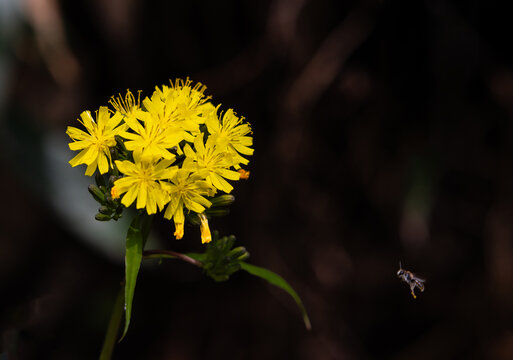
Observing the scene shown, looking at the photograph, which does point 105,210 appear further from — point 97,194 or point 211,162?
point 211,162

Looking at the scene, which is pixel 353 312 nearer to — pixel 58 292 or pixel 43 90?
pixel 58 292

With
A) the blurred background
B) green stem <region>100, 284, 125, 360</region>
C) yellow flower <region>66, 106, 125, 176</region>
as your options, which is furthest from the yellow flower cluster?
the blurred background

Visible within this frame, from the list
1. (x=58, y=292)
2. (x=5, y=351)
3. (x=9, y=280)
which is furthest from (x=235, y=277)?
(x=5, y=351)

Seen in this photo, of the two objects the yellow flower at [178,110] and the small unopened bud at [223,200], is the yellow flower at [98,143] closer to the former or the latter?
the yellow flower at [178,110]

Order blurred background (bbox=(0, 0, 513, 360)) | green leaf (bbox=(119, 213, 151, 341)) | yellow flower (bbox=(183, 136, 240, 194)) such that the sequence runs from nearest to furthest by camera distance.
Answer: green leaf (bbox=(119, 213, 151, 341)), yellow flower (bbox=(183, 136, 240, 194)), blurred background (bbox=(0, 0, 513, 360))

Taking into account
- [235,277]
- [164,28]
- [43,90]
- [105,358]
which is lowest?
[105,358]

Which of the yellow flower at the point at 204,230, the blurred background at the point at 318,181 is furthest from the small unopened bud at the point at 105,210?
the blurred background at the point at 318,181

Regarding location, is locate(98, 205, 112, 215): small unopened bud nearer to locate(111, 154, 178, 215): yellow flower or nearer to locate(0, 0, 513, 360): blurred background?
locate(111, 154, 178, 215): yellow flower
